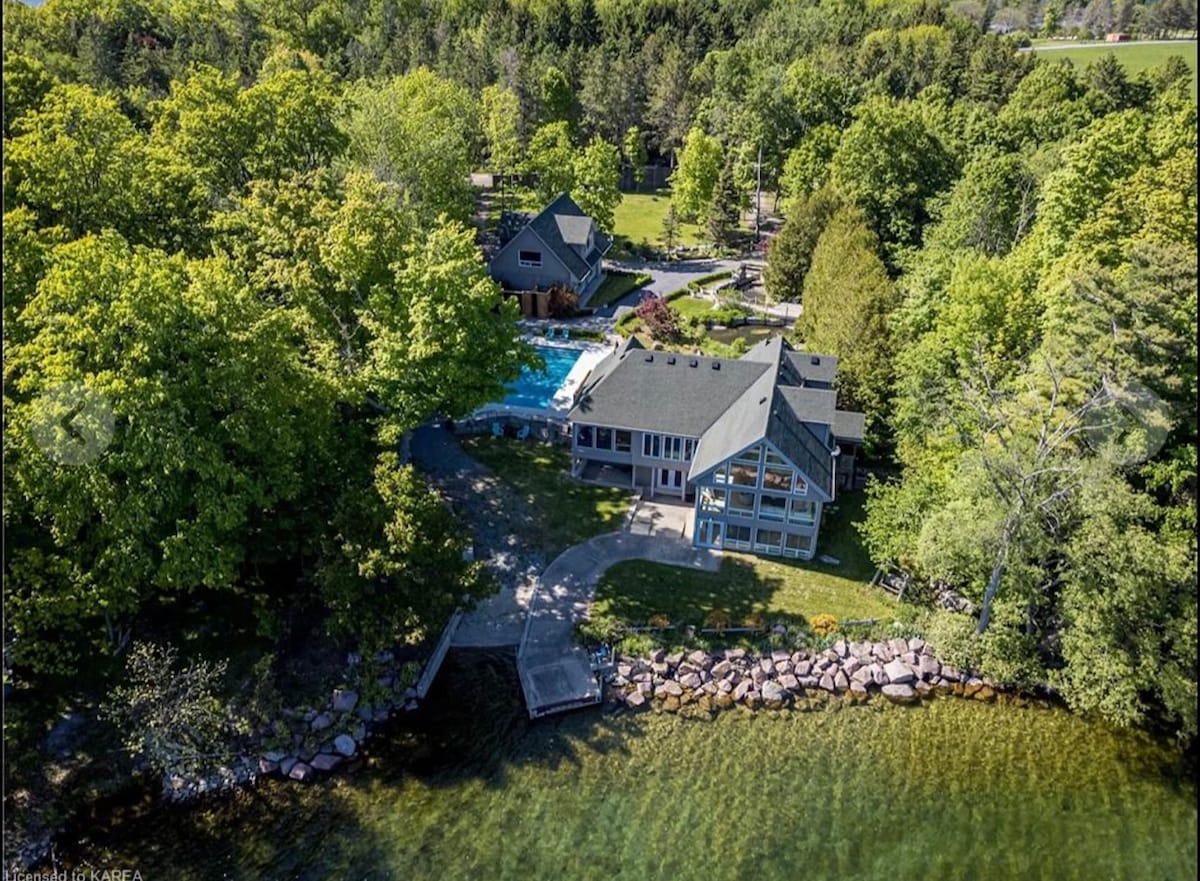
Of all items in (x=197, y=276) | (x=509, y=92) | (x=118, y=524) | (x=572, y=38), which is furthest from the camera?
(x=572, y=38)

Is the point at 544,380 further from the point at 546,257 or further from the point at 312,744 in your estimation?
the point at 312,744

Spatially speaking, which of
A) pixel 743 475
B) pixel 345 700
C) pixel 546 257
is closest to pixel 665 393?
pixel 743 475

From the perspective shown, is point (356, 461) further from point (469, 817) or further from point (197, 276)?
point (469, 817)

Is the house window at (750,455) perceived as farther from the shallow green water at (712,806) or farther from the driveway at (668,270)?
the driveway at (668,270)

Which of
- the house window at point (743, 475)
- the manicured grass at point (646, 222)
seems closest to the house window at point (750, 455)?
the house window at point (743, 475)

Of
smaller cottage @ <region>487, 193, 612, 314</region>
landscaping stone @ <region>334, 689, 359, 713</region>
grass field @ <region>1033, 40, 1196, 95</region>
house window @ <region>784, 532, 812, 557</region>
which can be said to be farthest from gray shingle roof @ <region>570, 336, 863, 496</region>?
grass field @ <region>1033, 40, 1196, 95</region>

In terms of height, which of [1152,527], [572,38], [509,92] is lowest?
[1152,527]

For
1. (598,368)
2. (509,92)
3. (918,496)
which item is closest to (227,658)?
(598,368)
